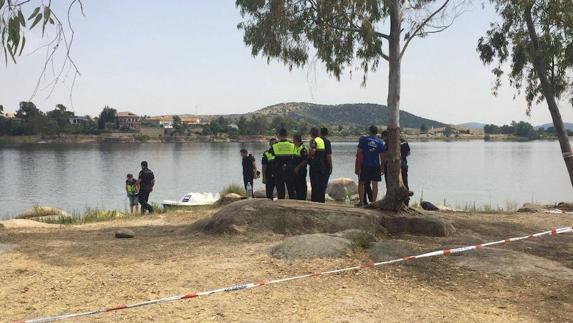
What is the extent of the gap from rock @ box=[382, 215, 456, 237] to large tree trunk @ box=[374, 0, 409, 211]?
0.48m

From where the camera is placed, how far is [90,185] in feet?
120

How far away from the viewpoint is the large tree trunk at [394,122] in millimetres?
9602

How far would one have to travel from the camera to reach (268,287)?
19.2ft

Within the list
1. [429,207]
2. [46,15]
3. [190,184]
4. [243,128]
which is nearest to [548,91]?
[429,207]

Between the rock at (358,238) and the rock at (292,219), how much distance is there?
0.87 metres

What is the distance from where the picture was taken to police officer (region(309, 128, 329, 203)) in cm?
1083

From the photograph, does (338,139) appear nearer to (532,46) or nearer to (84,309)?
(532,46)

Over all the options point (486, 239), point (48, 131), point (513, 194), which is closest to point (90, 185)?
point (513, 194)

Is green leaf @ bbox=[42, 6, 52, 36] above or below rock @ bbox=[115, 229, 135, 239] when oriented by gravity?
above

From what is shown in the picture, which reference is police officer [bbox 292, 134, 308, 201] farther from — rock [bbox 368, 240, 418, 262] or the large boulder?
rock [bbox 368, 240, 418, 262]

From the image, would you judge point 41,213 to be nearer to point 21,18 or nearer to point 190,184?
point 21,18

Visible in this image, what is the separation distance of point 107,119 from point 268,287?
153125mm

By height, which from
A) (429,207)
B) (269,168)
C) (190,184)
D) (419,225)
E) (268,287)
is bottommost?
(190,184)

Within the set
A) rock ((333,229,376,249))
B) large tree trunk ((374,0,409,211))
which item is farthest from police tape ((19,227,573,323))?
large tree trunk ((374,0,409,211))
